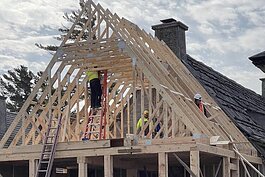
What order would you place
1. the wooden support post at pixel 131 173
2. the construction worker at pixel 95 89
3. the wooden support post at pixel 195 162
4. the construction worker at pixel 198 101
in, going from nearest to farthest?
the wooden support post at pixel 195 162 < the construction worker at pixel 198 101 < the construction worker at pixel 95 89 < the wooden support post at pixel 131 173

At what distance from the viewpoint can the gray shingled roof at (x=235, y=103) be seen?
62.7 ft

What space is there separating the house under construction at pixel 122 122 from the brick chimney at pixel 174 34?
2014 mm

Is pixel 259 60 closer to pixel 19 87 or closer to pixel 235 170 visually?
pixel 235 170

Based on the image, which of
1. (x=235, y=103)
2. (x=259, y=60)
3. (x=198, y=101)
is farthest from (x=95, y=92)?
(x=259, y=60)

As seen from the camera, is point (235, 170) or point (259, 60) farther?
point (259, 60)

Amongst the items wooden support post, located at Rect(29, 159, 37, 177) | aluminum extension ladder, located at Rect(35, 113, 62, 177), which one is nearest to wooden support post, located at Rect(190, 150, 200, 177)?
aluminum extension ladder, located at Rect(35, 113, 62, 177)

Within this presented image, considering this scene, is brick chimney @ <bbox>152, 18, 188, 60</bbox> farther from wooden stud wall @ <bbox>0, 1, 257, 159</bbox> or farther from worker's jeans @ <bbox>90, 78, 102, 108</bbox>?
worker's jeans @ <bbox>90, 78, 102, 108</bbox>

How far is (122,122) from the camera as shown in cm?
1903

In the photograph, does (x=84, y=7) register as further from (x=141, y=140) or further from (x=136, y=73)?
(x=141, y=140)

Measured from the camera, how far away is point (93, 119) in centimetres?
1747

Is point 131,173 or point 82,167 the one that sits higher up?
point 82,167

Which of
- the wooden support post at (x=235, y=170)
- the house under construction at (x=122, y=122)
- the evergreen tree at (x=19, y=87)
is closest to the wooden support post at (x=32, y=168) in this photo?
the house under construction at (x=122, y=122)

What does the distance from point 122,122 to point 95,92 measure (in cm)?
211

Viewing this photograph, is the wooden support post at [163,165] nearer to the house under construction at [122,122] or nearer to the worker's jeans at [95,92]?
the house under construction at [122,122]
